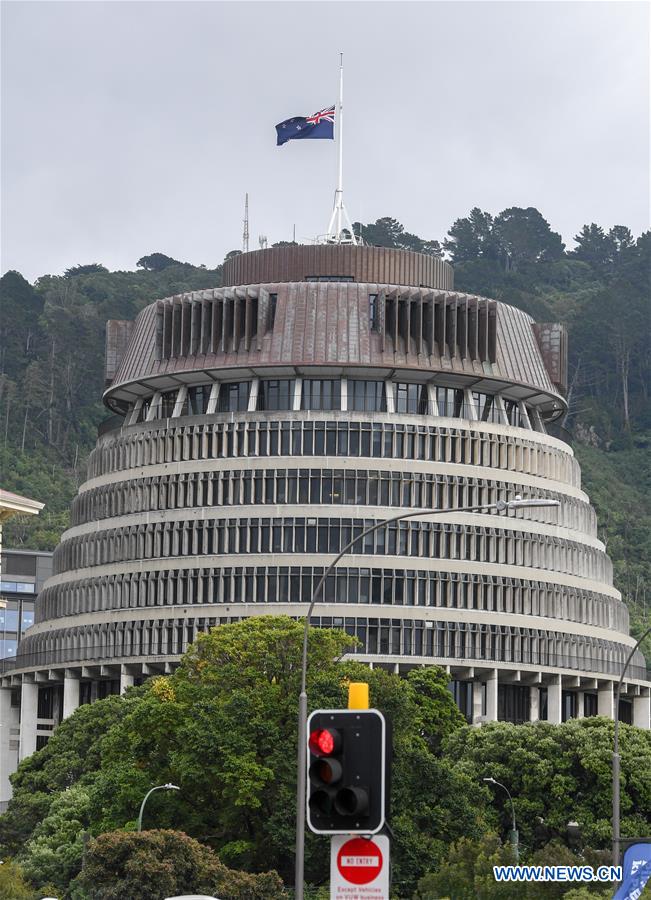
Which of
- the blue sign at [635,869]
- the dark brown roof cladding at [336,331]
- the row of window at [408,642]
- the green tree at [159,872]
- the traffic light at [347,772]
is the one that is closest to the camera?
the traffic light at [347,772]

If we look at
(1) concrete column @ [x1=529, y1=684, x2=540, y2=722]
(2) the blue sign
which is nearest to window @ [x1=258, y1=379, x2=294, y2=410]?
(1) concrete column @ [x1=529, y1=684, x2=540, y2=722]

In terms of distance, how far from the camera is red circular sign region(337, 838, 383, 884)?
28.7 metres

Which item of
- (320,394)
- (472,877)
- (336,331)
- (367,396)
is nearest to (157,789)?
(472,877)

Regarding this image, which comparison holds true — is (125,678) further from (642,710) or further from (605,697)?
(642,710)

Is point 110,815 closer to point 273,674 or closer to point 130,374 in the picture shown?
point 273,674

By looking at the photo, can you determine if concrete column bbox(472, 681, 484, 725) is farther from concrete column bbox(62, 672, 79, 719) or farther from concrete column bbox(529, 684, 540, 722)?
concrete column bbox(62, 672, 79, 719)

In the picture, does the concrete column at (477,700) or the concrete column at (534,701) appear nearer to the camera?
the concrete column at (477,700)

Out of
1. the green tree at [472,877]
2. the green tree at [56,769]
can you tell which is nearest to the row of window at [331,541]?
the green tree at [56,769]

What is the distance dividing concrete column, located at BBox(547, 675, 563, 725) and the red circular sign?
12214 centimetres

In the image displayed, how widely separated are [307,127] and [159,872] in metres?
81.4

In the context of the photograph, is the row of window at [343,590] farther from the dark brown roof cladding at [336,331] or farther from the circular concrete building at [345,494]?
the dark brown roof cladding at [336,331]

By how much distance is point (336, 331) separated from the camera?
492ft

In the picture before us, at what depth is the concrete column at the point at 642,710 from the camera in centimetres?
16125

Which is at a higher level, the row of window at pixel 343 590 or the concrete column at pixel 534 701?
the row of window at pixel 343 590
